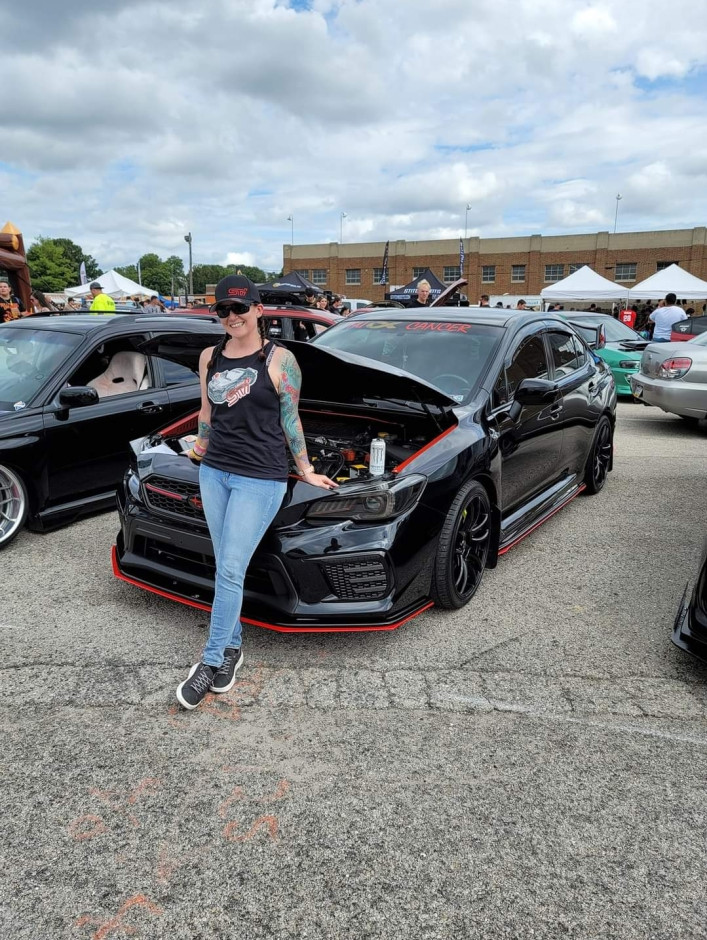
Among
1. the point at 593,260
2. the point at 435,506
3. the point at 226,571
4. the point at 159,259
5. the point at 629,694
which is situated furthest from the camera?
the point at 159,259

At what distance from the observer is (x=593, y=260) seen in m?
55.7

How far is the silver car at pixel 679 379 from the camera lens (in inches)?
345

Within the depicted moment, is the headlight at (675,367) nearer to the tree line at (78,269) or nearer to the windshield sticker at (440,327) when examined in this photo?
the windshield sticker at (440,327)

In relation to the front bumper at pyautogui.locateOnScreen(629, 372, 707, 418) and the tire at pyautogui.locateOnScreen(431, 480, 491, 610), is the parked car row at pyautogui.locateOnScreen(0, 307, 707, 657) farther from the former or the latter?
the front bumper at pyautogui.locateOnScreen(629, 372, 707, 418)

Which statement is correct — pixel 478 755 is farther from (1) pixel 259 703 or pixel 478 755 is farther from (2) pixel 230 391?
(2) pixel 230 391

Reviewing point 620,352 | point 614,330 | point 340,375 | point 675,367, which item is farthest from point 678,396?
point 340,375

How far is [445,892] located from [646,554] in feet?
Result: 11.1

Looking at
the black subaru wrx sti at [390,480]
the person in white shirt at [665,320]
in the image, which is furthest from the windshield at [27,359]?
the person in white shirt at [665,320]

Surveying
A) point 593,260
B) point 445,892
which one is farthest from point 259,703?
point 593,260

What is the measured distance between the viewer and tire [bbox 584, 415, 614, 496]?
5996mm

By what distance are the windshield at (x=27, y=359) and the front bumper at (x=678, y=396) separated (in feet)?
24.1

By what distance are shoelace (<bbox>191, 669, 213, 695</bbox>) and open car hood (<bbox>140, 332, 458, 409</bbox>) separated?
1.57m

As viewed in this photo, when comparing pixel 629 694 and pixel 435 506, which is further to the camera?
pixel 435 506

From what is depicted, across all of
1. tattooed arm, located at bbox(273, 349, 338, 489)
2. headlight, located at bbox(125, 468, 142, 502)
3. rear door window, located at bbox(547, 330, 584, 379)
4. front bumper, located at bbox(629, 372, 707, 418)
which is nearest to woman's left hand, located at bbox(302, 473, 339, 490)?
tattooed arm, located at bbox(273, 349, 338, 489)
